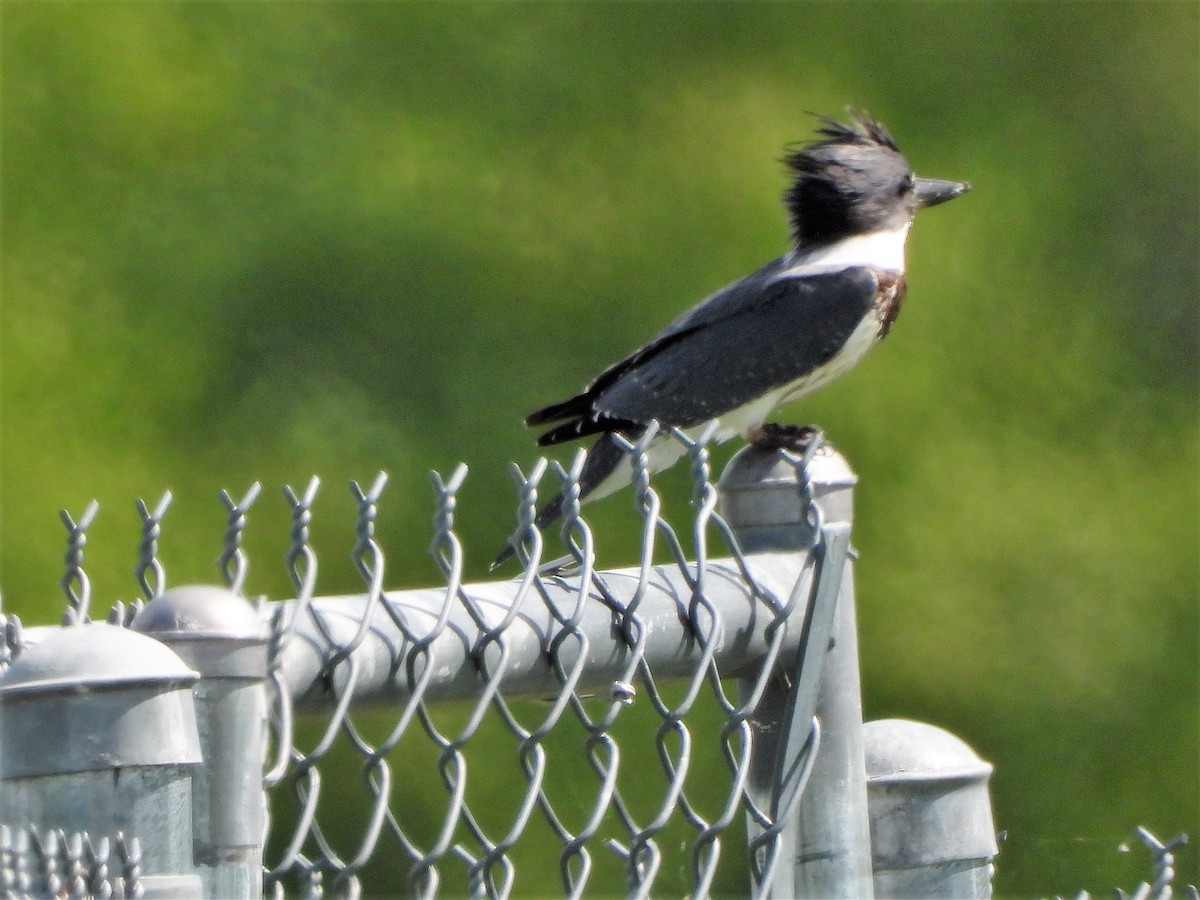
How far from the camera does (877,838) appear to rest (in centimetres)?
149

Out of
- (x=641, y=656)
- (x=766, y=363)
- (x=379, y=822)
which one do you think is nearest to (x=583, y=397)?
(x=766, y=363)

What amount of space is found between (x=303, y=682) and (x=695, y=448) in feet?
1.27

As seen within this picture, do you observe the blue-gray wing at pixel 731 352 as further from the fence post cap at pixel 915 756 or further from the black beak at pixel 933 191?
the fence post cap at pixel 915 756

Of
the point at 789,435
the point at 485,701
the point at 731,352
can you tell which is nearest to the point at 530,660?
the point at 485,701

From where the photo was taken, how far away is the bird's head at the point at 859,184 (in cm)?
356

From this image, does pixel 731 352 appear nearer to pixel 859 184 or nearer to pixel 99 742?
pixel 859 184

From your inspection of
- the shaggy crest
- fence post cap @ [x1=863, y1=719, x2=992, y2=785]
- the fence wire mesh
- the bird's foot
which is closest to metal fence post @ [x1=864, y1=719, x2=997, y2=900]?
fence post cap @ [x1=863, y1=719, x2=992, y2=785]

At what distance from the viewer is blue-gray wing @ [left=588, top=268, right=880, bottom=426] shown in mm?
3195

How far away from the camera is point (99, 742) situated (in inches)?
35.3

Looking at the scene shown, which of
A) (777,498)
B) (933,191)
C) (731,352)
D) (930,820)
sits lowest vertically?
(930,820)

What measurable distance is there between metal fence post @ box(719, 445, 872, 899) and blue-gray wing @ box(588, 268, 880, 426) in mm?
1605

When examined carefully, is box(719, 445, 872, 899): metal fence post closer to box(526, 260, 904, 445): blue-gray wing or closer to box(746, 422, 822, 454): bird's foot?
box(746, 422, 822, 454): bird's foot

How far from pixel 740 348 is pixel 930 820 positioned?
185cm

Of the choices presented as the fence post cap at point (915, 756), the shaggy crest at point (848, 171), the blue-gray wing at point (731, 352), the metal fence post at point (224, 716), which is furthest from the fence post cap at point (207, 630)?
the shaggy crest at point (848, 171)
